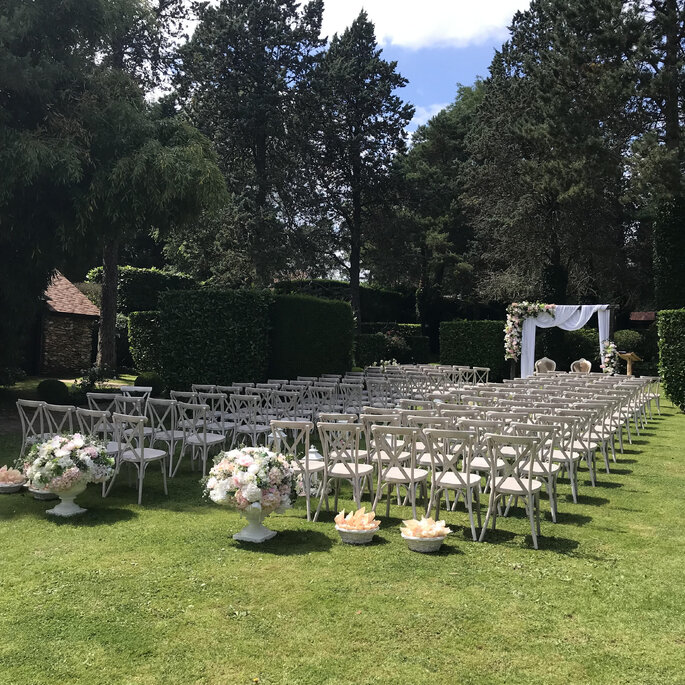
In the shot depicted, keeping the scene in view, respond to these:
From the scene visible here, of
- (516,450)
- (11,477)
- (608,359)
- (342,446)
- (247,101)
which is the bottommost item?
(11,477)

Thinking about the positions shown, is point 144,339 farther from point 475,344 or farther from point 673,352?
point 673,352

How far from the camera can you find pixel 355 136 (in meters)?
29.2

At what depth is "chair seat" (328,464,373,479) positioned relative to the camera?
5719mm

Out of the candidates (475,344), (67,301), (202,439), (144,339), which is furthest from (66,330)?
(202,439)

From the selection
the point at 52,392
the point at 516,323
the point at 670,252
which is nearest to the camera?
the point at 52,392

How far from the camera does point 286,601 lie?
152 inches

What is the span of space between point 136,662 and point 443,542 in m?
2.69

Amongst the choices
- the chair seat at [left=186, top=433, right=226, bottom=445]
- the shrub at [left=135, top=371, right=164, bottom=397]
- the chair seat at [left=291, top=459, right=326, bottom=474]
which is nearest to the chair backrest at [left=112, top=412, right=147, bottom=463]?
the chair seat at [left=186, top=433, right=226, bottom=445]

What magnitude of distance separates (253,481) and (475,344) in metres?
19.5

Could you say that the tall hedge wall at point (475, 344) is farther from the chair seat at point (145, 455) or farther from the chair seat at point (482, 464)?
the chair seat at point (145, 455)

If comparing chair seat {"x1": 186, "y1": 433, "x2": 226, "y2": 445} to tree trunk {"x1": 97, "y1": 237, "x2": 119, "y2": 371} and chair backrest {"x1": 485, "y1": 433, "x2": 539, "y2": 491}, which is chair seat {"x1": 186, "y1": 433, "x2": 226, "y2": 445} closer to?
chair backrest {"x1": 485, "y1": 433, "x2": 539, "y2": 491}

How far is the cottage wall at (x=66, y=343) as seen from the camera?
20.8 meters

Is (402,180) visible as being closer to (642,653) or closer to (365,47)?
(365,47)

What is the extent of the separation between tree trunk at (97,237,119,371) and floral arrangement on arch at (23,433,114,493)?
1375cm
